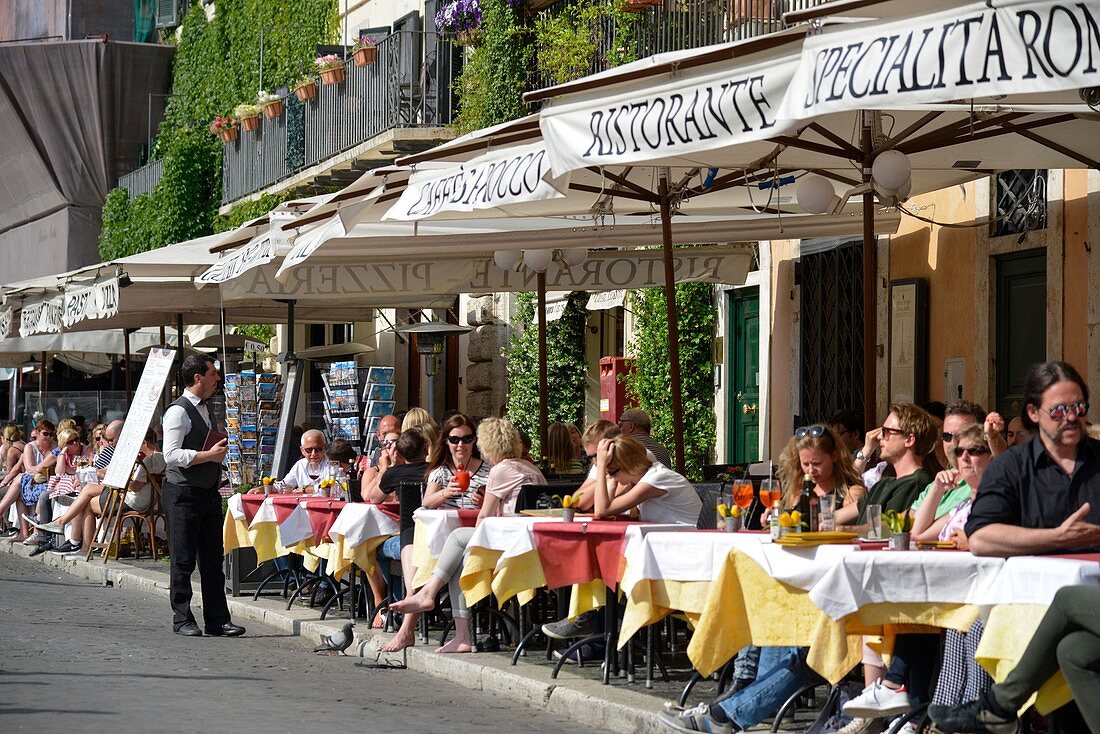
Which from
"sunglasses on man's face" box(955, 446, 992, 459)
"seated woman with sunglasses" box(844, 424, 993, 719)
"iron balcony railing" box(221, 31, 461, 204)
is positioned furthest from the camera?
"iron balcony railing" box(221, 31, 461, 204)

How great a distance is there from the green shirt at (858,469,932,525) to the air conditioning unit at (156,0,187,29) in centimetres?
3259

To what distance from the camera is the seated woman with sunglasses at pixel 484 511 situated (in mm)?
10320

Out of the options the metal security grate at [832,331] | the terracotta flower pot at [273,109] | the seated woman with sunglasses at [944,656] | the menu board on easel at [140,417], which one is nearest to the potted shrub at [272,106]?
the terracotta flower pot at [273,109]

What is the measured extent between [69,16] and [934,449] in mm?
38321

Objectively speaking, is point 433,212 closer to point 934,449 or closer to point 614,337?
point 934,449

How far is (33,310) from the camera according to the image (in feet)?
64.3

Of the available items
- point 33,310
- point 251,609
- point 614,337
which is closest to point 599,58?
point 614,337

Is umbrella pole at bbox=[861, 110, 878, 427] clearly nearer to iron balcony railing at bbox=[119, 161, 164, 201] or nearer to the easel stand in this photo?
the easel stand

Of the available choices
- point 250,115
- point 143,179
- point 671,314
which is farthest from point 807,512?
point 143,179

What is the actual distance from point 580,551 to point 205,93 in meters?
28.2

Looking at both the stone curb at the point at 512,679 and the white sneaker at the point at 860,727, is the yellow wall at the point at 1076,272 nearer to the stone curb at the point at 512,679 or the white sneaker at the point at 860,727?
the stone curb at the point at 512,679

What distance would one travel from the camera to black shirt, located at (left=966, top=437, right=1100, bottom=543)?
6.50 meters

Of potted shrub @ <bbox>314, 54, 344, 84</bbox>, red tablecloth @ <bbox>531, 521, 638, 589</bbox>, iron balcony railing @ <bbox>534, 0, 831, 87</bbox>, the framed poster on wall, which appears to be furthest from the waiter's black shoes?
potted shrub @ <bbox>314, 54, 344, 84</bbox>

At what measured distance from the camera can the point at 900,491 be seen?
827 cm
